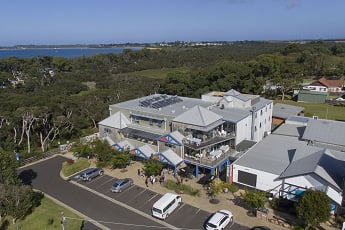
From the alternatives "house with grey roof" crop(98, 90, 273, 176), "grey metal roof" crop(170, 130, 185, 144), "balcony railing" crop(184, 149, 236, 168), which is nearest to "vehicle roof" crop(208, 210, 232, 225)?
"house with grey roof" crop(98, 90, 273, 176)

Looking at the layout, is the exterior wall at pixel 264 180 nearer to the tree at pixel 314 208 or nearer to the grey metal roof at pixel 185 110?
the tree at pixel 314 208

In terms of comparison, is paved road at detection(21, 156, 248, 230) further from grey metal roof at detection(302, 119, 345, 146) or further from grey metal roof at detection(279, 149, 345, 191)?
grey metal roof at detection(302, 119, 345, 146)

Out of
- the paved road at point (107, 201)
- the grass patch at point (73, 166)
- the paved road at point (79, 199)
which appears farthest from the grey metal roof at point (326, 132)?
the grass patch at point (73, 166)

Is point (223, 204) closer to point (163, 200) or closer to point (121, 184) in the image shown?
point (163, 200)

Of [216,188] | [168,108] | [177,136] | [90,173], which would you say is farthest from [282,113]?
[90,173]

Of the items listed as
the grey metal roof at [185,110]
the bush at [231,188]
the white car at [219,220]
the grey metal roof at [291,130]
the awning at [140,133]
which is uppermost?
the grey metal roof at [185,110]
